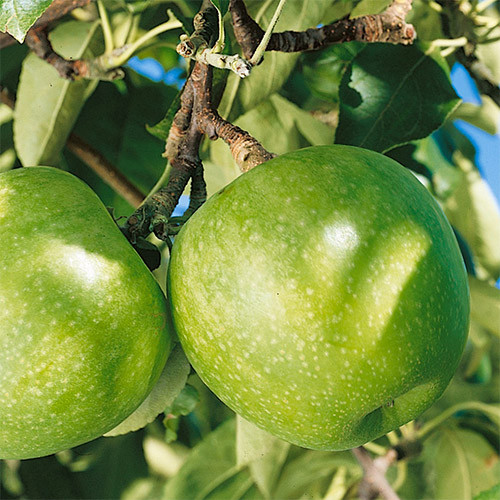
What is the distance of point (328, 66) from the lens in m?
1.06

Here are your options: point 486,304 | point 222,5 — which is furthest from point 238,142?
point 486,304

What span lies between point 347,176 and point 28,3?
1.14 feet

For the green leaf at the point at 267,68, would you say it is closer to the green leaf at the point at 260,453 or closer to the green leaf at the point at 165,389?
the green leaf at the point at 165,389

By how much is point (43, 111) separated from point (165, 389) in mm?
542

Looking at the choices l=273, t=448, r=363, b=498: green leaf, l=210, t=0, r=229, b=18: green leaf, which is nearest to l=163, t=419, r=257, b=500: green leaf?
l=273, t=448, r=363, b=498: green leaf

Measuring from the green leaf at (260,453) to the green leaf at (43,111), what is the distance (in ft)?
1.78

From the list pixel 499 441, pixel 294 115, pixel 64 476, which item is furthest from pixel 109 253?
pixel 499 441

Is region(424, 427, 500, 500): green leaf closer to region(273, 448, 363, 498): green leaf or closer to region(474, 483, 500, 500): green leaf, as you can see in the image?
region(273, 448, 363, 498): green leaf

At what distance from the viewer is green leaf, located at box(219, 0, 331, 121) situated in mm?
862

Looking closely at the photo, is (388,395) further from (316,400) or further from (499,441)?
(499,441)

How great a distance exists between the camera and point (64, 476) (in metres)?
1.45

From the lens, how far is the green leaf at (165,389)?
30.4 inches

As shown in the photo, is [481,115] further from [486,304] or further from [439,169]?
[486,304]

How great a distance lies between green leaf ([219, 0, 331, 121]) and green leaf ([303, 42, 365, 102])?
121 millimetres
